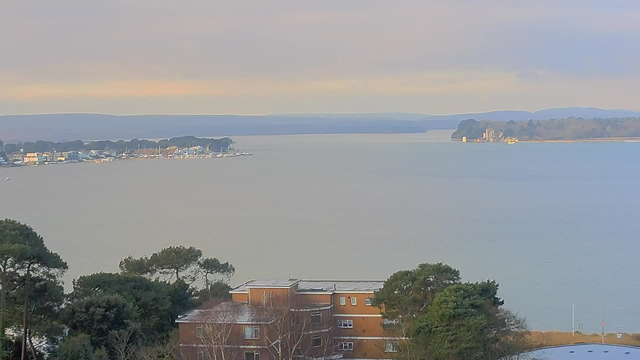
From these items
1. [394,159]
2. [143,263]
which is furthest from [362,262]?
[394,159]

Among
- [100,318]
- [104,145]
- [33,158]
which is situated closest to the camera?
[100,318]

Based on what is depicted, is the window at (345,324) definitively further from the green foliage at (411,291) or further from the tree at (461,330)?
the tree at (461,330)

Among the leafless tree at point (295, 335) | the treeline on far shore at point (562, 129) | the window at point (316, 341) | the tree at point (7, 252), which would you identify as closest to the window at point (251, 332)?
the leafless tree at point (295, 335)

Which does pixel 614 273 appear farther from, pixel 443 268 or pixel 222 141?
pixel 222 141

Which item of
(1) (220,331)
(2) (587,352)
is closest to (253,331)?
(1) (220,331)

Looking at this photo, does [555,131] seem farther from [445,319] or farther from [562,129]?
[445,319]

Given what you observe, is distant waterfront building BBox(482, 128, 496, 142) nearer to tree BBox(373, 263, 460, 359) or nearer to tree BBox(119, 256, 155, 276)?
tree BBox(119, 256, 155, 276)

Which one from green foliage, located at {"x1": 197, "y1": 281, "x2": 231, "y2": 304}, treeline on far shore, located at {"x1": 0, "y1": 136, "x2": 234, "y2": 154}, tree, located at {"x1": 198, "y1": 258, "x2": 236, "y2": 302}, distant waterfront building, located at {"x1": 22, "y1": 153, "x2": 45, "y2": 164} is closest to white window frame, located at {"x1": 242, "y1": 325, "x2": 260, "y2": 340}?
green foliage, located at {"x1": 197, "y1": 281, "x2": 231, "y2": 304}
